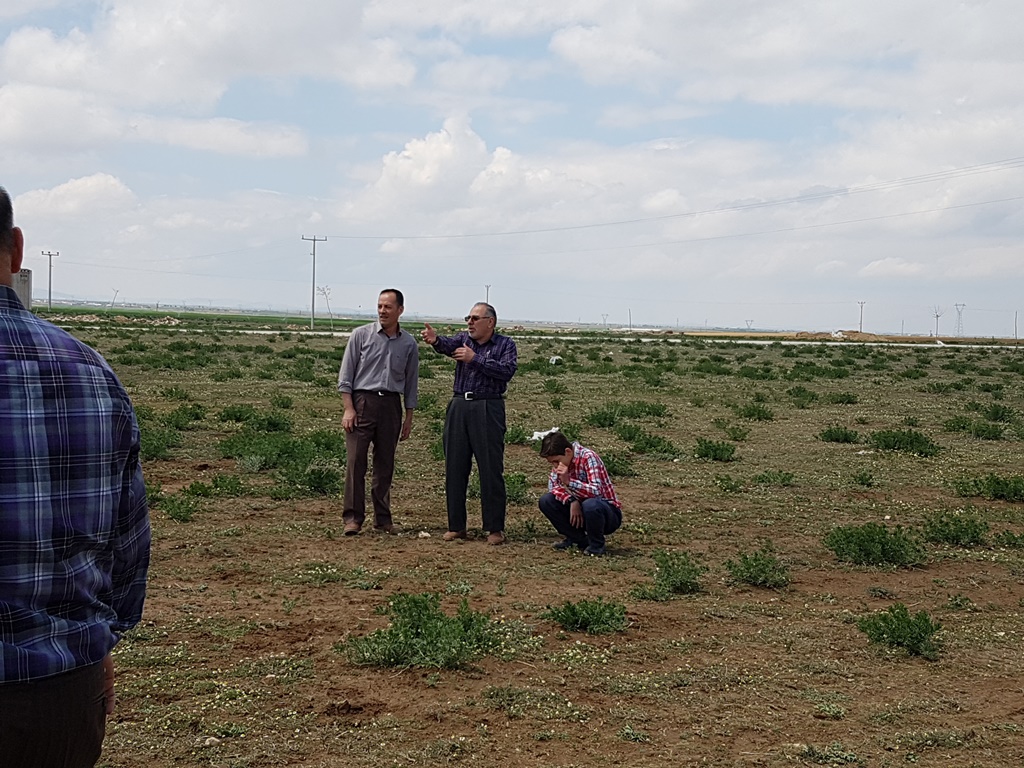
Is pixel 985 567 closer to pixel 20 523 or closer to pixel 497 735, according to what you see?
pixel 497 735

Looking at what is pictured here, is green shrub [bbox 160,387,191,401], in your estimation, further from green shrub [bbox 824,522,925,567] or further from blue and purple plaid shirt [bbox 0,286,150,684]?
blue and purple plaid shirt [bbox 0,286,150,684]

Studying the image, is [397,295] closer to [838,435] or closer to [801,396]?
[838,435]

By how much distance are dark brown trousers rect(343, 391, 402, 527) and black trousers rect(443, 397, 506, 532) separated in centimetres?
59

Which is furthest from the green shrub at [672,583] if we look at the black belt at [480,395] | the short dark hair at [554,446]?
the black belt at [480,395]

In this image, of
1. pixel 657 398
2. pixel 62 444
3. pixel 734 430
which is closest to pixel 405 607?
pixel 62 444

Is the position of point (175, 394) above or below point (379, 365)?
below

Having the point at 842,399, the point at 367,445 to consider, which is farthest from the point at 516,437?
the point at 842,399

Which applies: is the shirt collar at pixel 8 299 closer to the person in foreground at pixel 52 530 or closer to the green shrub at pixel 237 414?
the person in foreground at pixel 52 530

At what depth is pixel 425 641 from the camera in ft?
20.5

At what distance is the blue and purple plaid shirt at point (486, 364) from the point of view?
9398 mm

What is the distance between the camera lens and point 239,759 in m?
4.85

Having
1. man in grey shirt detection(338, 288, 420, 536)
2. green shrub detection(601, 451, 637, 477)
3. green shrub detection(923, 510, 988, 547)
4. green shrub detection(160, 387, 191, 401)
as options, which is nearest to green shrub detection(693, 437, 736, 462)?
green shrub detection(601, 451, 637, 477)

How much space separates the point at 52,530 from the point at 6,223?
75 cm

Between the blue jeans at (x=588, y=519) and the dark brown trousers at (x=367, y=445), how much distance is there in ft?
5.19
